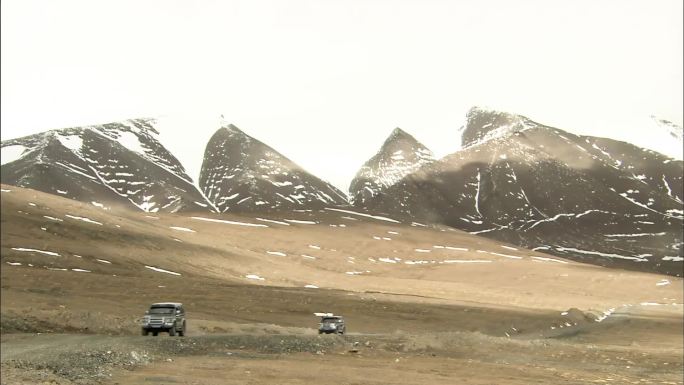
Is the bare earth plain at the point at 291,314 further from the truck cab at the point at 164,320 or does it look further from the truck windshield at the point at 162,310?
the truck windshield at the point at 162,310

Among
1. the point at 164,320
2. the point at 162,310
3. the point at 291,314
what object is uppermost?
the point at 162,310

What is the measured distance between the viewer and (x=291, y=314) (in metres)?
62.1

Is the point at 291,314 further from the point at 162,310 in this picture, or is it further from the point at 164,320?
the point at 164,320

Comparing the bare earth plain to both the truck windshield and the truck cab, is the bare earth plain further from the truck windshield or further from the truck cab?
the truck windshield

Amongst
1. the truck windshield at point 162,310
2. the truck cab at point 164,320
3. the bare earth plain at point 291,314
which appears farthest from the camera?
the truck windshield at point 162,310

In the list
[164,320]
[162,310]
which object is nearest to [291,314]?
[162,310]

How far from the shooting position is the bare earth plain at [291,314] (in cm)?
2852

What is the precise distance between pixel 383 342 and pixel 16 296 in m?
34.1

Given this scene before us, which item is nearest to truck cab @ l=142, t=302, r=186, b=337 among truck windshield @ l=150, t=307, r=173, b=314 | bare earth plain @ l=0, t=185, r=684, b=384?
truck windshield @ l=150, t=307, r=173, b=314

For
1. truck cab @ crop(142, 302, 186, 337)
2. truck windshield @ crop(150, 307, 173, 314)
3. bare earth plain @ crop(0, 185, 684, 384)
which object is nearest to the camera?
bare earth plain @ crop(0, 185, 684, 384)

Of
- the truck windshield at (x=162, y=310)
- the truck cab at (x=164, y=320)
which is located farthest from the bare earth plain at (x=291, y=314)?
the truck windshield at (x=162, y=310)

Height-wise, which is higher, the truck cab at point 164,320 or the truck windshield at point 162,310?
the truck windshield at point 162,310

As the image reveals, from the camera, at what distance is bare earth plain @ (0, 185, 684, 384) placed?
28516 millimetres

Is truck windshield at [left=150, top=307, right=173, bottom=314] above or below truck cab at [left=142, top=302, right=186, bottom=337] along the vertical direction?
above
